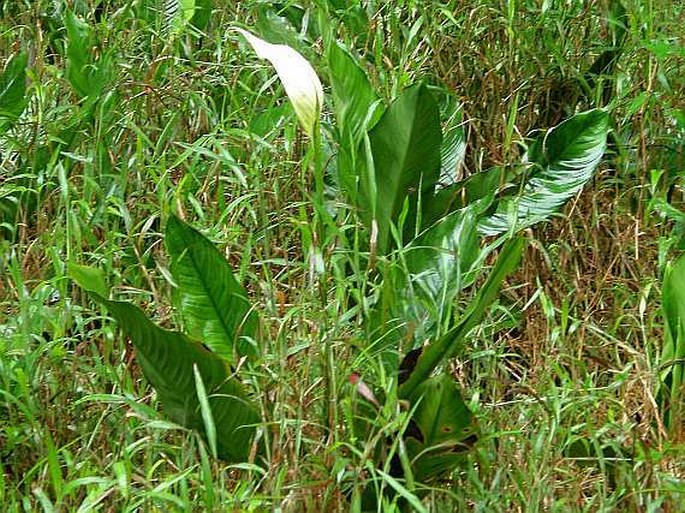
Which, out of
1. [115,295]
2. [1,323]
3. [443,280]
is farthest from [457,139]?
[1,323]

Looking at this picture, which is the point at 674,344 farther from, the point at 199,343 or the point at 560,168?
the point at 199,343

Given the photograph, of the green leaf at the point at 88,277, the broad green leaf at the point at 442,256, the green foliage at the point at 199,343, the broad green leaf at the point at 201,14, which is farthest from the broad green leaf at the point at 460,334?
the broad green leaf at the point at 201,14

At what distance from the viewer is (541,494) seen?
2016 millimetres

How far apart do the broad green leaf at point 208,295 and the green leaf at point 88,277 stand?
0.14 metres

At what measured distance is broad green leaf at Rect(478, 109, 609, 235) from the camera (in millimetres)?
2725

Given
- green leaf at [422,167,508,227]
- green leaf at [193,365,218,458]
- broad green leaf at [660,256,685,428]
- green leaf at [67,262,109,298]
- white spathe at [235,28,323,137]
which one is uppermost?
white spathe at [235,28,323,137]

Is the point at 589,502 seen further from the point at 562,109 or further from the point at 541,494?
the point at 562,109

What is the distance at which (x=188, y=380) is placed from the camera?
2.12m

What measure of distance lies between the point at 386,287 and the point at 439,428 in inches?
10.0

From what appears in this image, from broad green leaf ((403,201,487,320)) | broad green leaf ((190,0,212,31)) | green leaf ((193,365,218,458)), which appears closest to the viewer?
green leaf ((193,365,218,458))

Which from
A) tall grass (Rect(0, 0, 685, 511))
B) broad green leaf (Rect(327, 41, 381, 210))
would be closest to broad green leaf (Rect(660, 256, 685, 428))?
tall grass (Rect(0, 0, 685, 511))

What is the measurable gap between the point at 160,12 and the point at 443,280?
5.19 feet

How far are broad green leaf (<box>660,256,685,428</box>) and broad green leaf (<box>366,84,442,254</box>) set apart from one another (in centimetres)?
54

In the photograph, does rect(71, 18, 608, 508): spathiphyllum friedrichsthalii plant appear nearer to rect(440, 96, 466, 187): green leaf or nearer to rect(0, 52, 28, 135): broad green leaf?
rect(440, 96, 466, 187): green leaf
